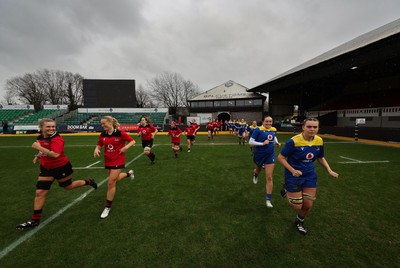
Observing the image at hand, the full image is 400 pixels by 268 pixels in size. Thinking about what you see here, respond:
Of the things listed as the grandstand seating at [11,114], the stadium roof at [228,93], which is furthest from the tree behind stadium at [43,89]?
the stadium roof at [228,93]

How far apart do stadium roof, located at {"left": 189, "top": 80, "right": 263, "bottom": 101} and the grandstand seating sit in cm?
3369

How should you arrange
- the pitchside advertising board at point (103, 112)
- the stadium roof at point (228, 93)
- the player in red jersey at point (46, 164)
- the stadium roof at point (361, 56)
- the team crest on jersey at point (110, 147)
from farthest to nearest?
the stadium roof at point (228, 93), the pitchside advertising board at point (103, 112), the stadium roof at point (361, 56), the team crest on jersey at point (110, 147), the player in red jersey at point (46, 164)

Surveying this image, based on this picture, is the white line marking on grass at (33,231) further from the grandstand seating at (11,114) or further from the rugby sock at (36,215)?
the grandstand seating at (11,114)

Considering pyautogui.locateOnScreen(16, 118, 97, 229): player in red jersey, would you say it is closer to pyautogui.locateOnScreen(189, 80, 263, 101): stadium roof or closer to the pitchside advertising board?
the pitchside advertising board

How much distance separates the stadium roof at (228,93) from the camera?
3683cm

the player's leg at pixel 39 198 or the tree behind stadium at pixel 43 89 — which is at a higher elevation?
the tree behind stadium at pixel 43 89

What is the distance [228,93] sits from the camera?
37812mm

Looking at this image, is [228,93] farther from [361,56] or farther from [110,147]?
[110,147]

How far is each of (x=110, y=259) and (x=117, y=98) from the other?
34398 millimetres

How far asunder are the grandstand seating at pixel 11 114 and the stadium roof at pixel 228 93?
1326 inches

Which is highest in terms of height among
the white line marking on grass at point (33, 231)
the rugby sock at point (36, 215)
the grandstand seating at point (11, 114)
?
the grandstand seating at point (11, 114)

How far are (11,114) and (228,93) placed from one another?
43.1 m

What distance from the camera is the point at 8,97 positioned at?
166 feet

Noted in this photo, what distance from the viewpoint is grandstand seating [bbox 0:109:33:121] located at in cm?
3120
